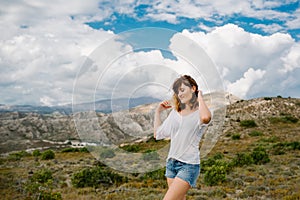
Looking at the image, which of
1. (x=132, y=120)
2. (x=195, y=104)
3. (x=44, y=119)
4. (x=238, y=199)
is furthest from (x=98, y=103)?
(x=44, y=119)

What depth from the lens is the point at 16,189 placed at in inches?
543

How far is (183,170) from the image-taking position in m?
3.89

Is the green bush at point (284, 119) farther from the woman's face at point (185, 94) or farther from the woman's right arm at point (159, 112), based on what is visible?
the woman's face at point (185, 94)

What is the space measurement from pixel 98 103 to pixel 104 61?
70 cm

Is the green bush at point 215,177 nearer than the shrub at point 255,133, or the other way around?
the green bush at point 215,177

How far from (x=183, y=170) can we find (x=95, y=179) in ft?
35.9

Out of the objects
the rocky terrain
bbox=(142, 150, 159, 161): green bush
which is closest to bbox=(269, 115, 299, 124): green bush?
the rocky terrain

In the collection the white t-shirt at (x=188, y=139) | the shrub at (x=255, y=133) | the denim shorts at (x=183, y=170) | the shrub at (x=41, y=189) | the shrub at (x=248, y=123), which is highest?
the white t-shirt at (x=188, y=139)

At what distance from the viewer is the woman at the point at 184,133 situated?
385 cm

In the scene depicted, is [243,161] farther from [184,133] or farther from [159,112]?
[184,133]

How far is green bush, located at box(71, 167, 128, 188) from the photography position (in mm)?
13961

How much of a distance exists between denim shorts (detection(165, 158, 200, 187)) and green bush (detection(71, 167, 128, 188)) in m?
10.4

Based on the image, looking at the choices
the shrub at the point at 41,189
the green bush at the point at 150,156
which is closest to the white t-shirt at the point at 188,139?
the green bush at the point at 150,156

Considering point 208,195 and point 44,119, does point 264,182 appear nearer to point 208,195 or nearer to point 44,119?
point 208,195
